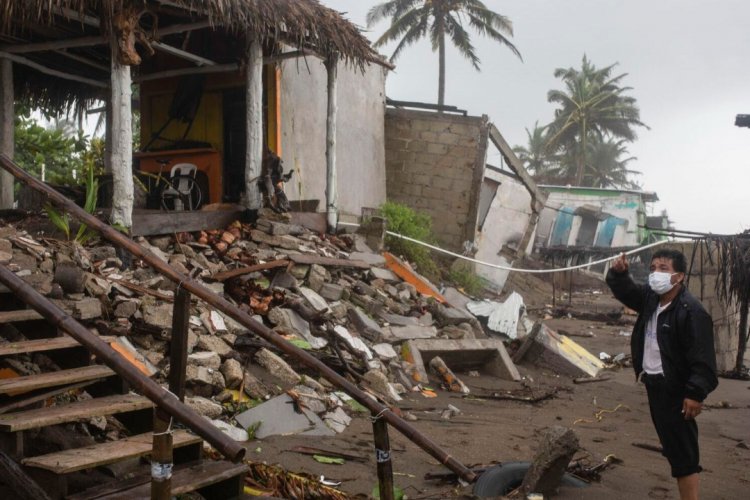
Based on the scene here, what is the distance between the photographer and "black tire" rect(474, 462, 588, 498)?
445 cm

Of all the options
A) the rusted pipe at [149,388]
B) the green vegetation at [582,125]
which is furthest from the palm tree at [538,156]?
the rusted pipe at [149,388]

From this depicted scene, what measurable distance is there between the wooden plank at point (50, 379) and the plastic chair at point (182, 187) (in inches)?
273

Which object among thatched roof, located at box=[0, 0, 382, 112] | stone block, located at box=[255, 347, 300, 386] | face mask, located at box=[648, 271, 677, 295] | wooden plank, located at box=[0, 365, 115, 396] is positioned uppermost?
thatched roof, located at box=[0, 0, 382, 112]

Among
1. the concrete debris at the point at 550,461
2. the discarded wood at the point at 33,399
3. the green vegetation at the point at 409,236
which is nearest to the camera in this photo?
the discarded wood at the point at 33,399

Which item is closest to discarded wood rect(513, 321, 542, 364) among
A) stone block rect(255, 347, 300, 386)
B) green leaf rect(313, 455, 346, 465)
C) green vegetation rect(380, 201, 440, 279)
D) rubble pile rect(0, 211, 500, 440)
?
rubble pile rect(0, 211, 500, 440)

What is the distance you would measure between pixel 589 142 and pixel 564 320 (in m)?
28.6

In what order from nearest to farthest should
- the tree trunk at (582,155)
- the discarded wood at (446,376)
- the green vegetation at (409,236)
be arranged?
1. the discarded wood at (446,376)
2. the green vegetation at (409,236)
3. the tree trunk at (582,155)

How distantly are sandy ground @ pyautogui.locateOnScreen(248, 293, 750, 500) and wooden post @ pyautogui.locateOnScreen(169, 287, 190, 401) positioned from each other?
1324 millimetres

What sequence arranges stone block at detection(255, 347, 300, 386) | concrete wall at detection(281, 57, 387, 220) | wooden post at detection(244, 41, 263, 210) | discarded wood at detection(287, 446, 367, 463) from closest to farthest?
discarded wood at detection(287, 446, 367, 463)
stone block at detection(255, 347, 300, 386)
wooden post at detection(244, 41, 263, 210)
concrete wall at detection(281, 57, 387, 220)

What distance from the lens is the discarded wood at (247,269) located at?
26.2 ft

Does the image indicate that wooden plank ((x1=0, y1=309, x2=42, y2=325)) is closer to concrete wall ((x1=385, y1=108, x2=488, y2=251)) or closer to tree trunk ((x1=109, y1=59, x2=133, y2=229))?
tree trunk ((x1=109, y1=59, x2=133, y2=229))

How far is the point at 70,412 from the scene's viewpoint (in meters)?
3.42

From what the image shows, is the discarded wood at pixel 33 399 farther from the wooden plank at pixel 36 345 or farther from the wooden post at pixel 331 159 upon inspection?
the wooden post at pixel 331 159

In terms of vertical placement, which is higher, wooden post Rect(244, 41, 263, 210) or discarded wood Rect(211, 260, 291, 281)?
wooden post Rect(244, 41, 263, 210)
